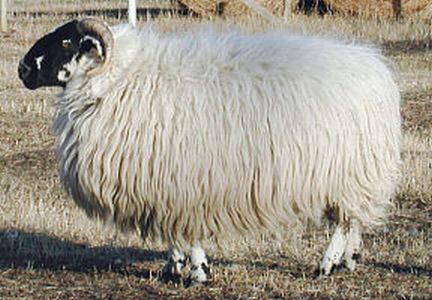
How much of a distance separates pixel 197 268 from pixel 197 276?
Result: 0.05 meters

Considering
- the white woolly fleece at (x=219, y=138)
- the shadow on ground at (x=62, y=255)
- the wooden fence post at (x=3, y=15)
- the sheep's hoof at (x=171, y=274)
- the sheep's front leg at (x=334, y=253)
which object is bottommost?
the wooden fence post at (x=3, y=15)

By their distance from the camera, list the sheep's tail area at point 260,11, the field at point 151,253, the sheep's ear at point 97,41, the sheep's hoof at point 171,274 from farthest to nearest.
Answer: the sheep's tail area at point 260,11 < the sheep's hoof at point 171,274 < the sheep's ear at point 97,41 < the field at point 151,253

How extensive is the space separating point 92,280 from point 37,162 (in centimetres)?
429

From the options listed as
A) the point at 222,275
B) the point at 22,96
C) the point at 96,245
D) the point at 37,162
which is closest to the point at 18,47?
the point at 22,96

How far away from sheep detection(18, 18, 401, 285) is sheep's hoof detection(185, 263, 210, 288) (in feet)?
0.03

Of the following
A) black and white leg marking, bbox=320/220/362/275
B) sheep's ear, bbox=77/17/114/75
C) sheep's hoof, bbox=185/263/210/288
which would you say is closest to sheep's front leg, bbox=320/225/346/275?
black and white leg marking, bbox=320/220/362/275

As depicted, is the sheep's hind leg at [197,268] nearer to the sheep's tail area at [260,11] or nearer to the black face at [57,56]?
the black face at [57,56]

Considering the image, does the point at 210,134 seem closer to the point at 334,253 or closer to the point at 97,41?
the point at 97,41

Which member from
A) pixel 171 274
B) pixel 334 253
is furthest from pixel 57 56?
pixel 334 253

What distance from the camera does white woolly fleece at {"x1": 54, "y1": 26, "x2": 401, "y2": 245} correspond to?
22.4 feet

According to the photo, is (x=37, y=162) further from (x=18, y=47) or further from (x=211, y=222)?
(x=18, y=47)

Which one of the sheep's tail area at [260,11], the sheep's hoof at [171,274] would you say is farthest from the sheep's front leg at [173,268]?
the sheep's tail area at [260,11]

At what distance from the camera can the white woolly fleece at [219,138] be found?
22.4 feet

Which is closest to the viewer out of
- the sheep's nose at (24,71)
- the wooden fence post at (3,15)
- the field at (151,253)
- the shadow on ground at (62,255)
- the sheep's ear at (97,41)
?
the field at (151,253)
